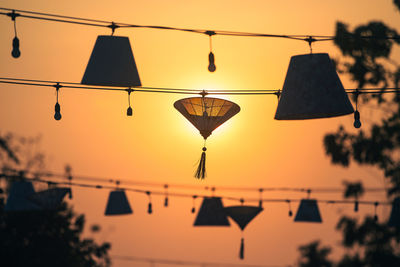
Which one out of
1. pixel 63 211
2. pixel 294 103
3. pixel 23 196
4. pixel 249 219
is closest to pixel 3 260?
pixel 63 211

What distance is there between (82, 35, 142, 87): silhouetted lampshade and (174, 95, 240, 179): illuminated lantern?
5.48 ft

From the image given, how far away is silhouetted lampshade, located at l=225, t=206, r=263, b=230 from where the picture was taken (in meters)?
15.0

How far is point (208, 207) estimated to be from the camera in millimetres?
14898

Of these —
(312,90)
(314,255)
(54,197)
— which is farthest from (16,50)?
(314,255)

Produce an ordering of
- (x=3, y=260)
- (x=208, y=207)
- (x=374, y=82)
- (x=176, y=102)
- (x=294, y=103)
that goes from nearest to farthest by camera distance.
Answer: (x=294, y=103) < (x=176, y=102) < (x=208, y=207) < (x=3, y=260) < (x=374, y=82)

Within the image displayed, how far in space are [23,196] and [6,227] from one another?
17.9 feet

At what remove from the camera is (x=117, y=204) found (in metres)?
15.9

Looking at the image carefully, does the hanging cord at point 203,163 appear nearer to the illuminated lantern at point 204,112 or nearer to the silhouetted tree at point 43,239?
the illuminated lantern at point 204,112

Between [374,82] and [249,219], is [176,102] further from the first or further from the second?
[374,82]

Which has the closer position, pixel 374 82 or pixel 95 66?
pixel 95 66

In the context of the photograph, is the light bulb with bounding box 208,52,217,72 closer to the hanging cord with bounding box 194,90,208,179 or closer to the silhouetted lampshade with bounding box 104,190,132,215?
the hanging cord with bounding box 194,90,208,179

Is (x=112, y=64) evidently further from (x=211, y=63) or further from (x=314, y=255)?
(x=314, y=255)

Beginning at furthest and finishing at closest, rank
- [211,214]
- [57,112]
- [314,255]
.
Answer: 1. [314,255]
2. [211,214]
3. [57,112]

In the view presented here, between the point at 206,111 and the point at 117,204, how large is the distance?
300 inches
